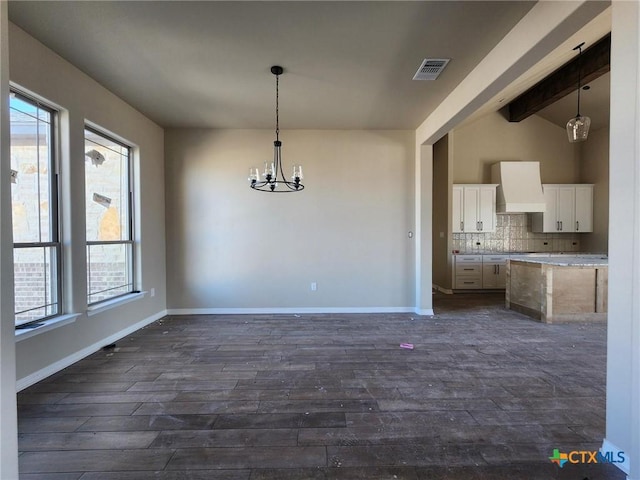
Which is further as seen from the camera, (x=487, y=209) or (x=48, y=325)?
(x=487, y=209)

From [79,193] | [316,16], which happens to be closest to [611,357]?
[316,16]

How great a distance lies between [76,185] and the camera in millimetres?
2902

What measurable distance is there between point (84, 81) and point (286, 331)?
11.4 feet

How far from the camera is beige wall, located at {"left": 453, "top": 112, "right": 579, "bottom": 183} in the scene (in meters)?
6.88

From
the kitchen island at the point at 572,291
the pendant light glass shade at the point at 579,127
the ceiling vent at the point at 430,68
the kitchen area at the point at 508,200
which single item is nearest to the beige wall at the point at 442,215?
the kitchen area at the point at 508,200

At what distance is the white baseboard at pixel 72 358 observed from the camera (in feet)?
7.79

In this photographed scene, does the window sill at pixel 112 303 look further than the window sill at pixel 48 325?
Yes

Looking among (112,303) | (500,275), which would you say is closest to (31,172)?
(112,303)

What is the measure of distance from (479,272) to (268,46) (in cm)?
596

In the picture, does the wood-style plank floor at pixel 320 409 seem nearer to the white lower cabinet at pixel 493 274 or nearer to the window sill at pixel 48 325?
the window sill at pixel 48 325

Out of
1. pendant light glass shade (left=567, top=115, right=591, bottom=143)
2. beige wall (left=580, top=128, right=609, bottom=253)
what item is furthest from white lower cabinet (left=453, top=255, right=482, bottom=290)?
pendant light glass shade (left=567, top=115, right=591, bottom=143)

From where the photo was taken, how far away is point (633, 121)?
4.57ft

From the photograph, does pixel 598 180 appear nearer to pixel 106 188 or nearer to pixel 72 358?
pixel 106 188

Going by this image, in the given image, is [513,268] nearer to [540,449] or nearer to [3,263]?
[540,449]
